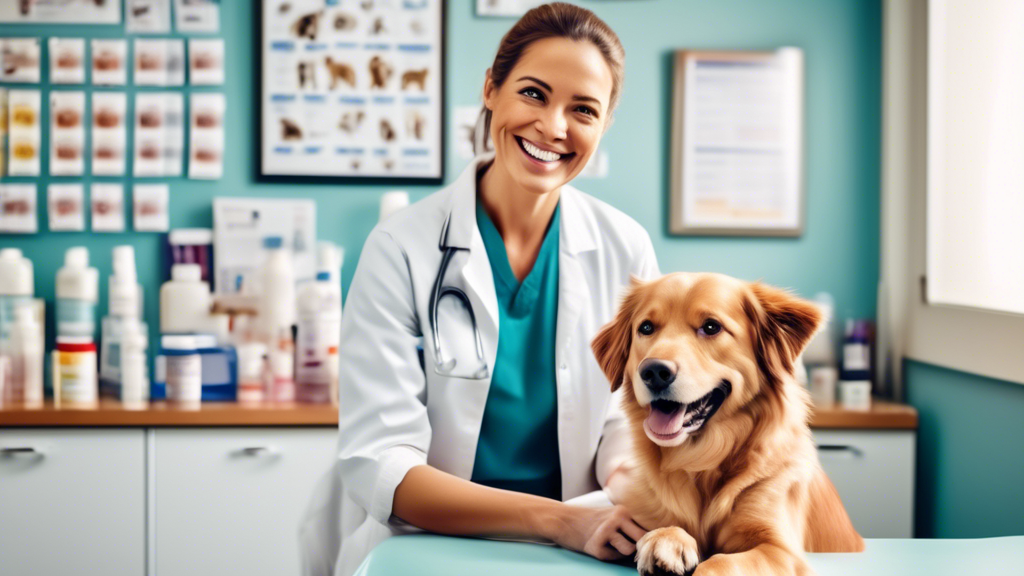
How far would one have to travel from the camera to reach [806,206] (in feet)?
7.60

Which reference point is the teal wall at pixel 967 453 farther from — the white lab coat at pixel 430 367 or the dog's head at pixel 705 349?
the dog's head at pixel 705 349

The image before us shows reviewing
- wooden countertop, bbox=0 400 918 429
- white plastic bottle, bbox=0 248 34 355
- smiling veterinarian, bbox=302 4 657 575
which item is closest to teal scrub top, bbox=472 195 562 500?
smiling veterinarian, bbox=302 4 657 575

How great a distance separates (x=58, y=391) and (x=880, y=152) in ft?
7.76

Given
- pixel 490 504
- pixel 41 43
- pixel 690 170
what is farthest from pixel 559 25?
pixel 41 43

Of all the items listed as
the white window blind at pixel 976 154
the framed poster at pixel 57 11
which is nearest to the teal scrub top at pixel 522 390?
the white window blind at pixel 976 154

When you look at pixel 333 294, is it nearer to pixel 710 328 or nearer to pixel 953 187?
pixel 710 328

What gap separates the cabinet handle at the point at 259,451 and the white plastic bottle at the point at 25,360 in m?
0.58

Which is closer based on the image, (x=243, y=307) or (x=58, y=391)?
(x=58, y=391)

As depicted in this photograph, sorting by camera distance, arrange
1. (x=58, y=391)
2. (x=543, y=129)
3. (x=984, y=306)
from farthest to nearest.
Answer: (x=58, y=391), (x=984, y=306), (x=543, y=129)

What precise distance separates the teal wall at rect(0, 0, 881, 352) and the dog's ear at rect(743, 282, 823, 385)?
1.41 m

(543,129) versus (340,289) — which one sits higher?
(543,129)

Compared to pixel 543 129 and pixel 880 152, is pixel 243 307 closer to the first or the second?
pixel 543 129

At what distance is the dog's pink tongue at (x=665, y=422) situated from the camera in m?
0.85

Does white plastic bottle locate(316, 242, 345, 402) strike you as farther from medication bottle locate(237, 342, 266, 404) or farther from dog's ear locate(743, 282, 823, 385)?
dog's ear locate(743, 282, 823, 385)
